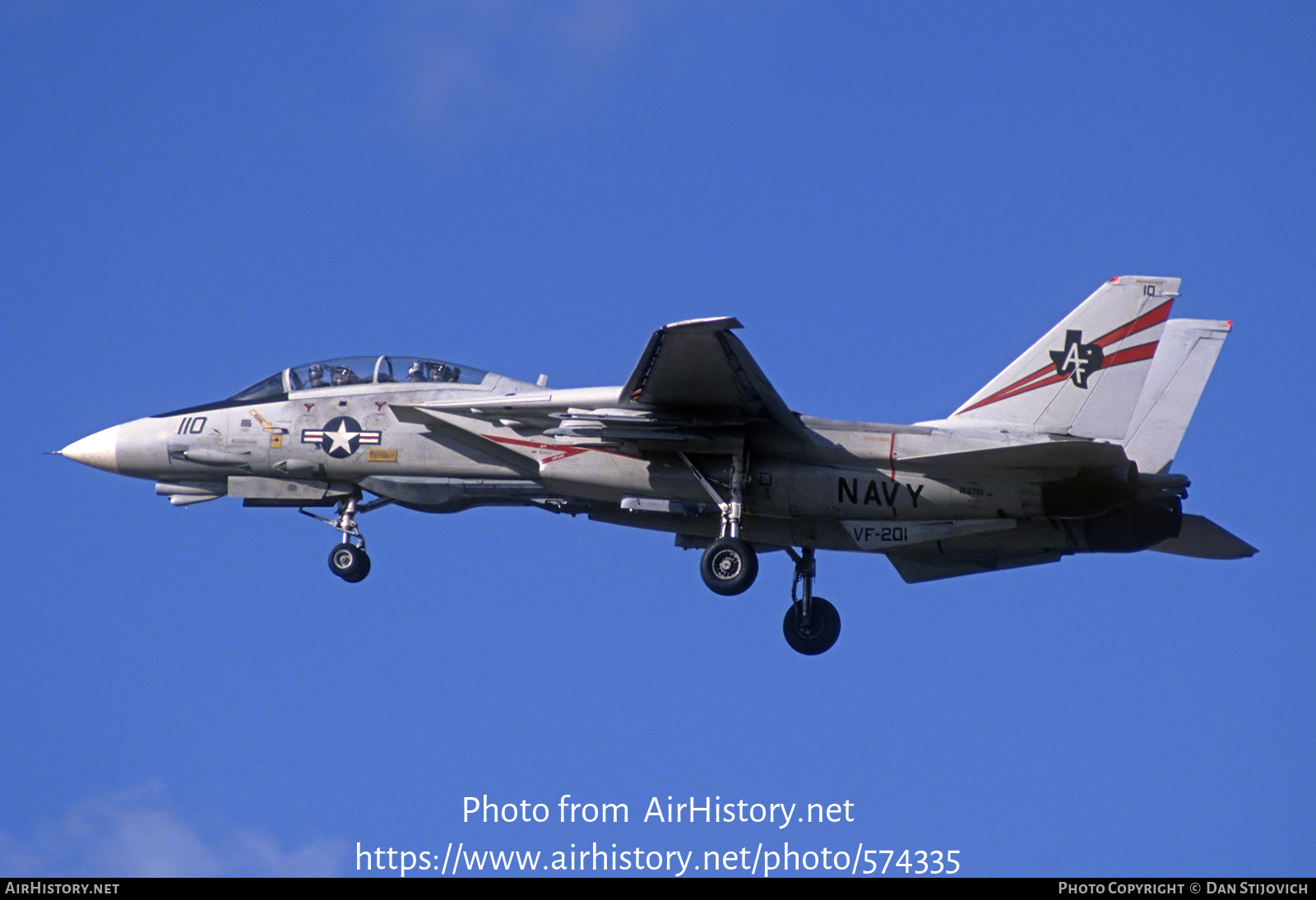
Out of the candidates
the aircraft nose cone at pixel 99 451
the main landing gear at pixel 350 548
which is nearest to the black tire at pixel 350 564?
the main landing gear at pixel 350 548

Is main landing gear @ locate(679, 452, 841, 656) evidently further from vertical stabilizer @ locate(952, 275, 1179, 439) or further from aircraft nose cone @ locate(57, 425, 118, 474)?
aircraft nose cone @ locate(57, 425, 118, 474)

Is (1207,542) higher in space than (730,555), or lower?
higher

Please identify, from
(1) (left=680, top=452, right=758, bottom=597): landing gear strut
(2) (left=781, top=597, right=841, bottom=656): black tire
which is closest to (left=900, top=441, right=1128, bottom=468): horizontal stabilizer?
(1) (left=680, top=452, right=758, bottom=597): landing gear strut

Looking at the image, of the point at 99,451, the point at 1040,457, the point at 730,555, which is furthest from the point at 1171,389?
the point at 99,451

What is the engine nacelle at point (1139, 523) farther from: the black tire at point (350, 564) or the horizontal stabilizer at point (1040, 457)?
the black tire at point (350, 564)

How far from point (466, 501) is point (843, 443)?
17.0 ft

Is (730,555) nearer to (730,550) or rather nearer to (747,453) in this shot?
(730,550)

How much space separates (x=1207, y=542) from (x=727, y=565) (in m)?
6.61

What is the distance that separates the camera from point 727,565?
62.1ft

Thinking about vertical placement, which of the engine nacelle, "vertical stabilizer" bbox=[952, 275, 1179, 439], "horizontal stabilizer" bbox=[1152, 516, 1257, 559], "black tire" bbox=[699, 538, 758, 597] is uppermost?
"vertical stabilizer" bbox=[952, 275, 1179, 439]

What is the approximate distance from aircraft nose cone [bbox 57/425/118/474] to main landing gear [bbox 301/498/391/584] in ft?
9.35

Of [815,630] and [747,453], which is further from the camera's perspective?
[815,630]

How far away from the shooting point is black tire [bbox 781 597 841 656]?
68.6 feet
